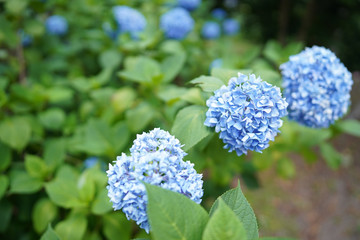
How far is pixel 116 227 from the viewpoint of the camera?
71.9 inches

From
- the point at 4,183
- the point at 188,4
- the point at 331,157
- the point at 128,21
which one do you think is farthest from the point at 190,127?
the point at 188,4

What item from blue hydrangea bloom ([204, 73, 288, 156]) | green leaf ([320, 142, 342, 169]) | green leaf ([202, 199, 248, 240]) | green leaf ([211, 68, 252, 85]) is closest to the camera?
green leaf ([202, 199, 248, 240])

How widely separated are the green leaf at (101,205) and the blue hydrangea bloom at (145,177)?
0.67 m

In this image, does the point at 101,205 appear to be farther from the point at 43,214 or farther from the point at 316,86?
the point at 316,86

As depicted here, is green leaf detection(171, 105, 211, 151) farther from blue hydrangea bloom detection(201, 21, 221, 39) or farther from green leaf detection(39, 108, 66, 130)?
blue hydrangea bloom detection(201, 21, 221, 39)

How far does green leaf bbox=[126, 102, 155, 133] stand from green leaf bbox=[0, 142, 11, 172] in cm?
83

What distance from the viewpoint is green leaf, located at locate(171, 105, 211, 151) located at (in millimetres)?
1224

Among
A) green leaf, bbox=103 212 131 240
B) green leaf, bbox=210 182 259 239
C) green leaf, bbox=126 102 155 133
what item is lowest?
green leaf, bbox=103 212 131 240

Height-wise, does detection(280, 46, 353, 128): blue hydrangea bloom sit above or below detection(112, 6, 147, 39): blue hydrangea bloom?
above

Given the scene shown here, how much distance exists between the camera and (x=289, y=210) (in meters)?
4.06

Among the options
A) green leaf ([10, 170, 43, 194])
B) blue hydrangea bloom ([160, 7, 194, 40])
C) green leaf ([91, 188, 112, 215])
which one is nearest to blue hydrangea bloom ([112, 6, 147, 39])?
blue hydrangea bloom ([160, 7, 194, 40])

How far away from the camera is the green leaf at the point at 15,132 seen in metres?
2.09

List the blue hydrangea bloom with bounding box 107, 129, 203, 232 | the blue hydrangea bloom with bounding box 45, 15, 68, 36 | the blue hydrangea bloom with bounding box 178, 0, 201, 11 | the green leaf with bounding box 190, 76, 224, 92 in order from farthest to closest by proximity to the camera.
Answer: the blue hydrangea bloom with bounding box 178, 0, 201, 11, the blue hydrangea bloom with bounding box 45, 15, 68, 36, the green leaf with bounding box 190, 76, 224, 92, the blue hydrangea bloom with bounding box 107, 129, 203, 232

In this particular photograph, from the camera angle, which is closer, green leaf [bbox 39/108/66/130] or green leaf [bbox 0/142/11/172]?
green leaf [bbox 0/142/11/172]
